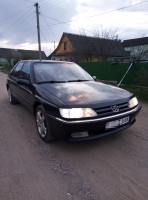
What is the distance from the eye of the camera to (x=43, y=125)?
3059mm

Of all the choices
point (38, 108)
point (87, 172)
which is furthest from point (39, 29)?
point (87, 172)

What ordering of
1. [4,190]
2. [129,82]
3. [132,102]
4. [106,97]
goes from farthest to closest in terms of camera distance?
[129,82] < [132,102] < [106,97] < [4,190]

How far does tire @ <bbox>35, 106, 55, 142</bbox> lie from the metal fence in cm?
654

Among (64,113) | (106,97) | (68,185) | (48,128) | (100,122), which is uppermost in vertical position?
(106,97)

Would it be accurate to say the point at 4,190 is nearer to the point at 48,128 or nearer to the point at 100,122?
the point at 48,128

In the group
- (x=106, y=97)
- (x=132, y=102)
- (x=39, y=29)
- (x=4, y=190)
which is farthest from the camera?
(x=39, y=29)

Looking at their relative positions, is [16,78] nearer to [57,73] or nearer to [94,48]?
[57,73]

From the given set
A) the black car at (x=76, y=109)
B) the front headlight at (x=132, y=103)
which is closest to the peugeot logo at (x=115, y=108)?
the black car at (x=76, y=109)

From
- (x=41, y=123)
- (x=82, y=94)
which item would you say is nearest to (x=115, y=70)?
(x=82, y=94)

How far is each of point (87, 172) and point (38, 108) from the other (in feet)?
4.98

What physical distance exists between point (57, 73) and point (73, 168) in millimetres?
2235

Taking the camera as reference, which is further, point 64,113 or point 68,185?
point 64,113

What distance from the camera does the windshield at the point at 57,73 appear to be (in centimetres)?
359

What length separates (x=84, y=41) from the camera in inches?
768
